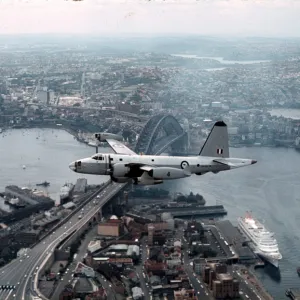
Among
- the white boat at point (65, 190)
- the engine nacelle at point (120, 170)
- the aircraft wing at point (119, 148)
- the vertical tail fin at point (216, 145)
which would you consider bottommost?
the white boat at point (65, 190)

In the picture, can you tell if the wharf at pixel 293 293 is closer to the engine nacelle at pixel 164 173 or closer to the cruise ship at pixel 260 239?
the cruise ship at pixel 260 239

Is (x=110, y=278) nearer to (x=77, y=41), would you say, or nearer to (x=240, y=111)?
(x=240, y=111)

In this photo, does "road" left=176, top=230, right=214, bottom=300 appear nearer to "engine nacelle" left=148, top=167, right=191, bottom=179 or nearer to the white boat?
"engine nacelle" left=148, top=167, right=191, bottom=179

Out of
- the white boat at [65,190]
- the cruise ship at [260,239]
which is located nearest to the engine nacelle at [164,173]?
the cruise ship at [260,239]

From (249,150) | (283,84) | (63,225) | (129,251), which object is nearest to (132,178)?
(129,251)

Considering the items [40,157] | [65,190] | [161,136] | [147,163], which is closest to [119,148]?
[147,163]
